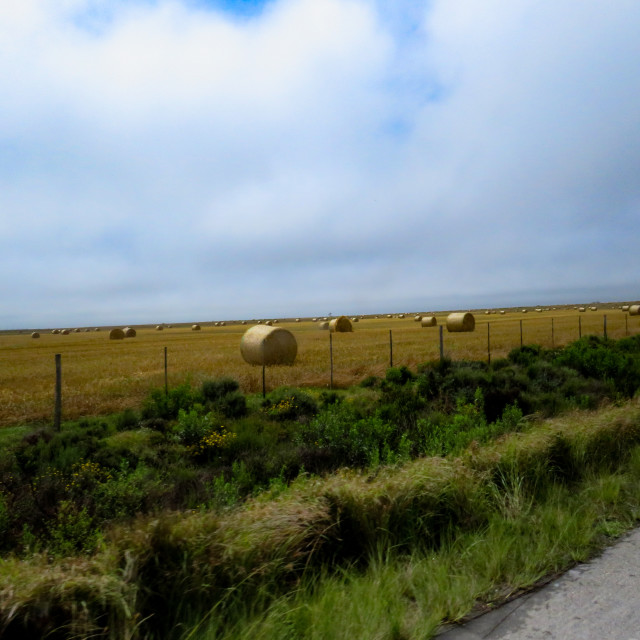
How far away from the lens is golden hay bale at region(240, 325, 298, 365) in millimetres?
23781

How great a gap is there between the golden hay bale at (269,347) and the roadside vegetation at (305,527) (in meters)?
15.1

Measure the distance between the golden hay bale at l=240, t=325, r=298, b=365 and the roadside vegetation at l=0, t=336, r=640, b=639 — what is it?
1514 centimetres

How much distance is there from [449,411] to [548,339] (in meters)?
24.8

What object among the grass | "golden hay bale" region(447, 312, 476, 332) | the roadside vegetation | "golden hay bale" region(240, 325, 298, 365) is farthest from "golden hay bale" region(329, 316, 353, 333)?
the grass

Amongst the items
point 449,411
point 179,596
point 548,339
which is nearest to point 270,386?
point 449,411

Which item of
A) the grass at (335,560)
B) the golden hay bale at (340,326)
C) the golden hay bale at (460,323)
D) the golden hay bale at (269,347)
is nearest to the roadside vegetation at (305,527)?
the grass at (335,560)

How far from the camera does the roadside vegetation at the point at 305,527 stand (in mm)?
2893

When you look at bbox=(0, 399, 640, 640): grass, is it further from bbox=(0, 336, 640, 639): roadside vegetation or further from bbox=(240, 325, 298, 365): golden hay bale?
bbox=(240, 325, 298, 365): golden hay bale

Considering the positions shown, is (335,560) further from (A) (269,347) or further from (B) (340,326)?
(B) (340,326)

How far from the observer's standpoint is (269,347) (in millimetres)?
23750

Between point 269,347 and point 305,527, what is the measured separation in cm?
2023

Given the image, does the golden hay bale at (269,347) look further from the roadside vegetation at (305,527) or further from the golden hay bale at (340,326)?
the golden hay bale at (340,326)

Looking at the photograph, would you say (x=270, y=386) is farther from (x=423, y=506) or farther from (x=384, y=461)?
(x=423, y=506)

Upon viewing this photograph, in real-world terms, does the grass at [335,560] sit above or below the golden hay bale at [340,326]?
below
